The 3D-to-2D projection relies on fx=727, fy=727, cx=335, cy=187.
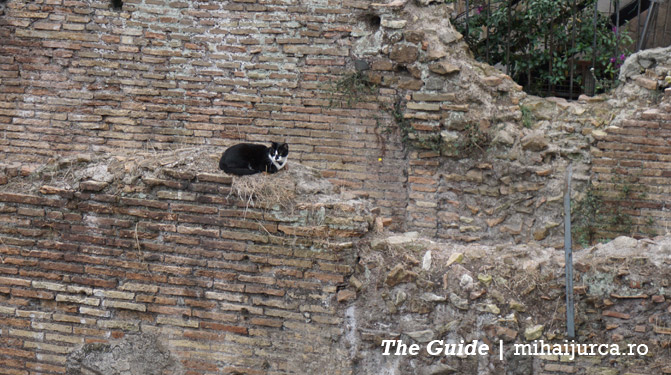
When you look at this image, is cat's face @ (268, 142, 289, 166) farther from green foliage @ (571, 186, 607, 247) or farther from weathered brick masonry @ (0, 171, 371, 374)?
green foliage @ (571, 186, 607, 247)

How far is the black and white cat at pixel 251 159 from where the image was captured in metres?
4.64

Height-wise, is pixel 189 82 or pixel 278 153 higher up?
pixel 189 82

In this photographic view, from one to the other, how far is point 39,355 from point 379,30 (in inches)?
151

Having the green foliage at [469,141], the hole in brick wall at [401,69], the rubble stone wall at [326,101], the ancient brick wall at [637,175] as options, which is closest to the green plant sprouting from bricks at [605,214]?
the ancient brick wall at [637,175]

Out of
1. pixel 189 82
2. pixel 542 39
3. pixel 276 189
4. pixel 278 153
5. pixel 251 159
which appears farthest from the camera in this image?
pixel 542 39

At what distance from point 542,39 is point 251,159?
4135mm

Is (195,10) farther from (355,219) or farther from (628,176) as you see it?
(628,176)

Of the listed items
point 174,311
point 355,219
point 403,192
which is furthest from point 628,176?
point 174,311

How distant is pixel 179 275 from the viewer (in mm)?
4473

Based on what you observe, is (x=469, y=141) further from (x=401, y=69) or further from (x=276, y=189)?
(x=276, y=189)

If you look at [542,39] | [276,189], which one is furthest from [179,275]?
[542,39]

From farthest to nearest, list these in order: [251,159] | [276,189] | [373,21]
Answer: [373,21] → [251,159] → [276,189]

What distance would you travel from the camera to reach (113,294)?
Answer: 4523 millimetres

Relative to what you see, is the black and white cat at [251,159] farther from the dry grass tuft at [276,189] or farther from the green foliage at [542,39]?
the green foliage at [542,39]
